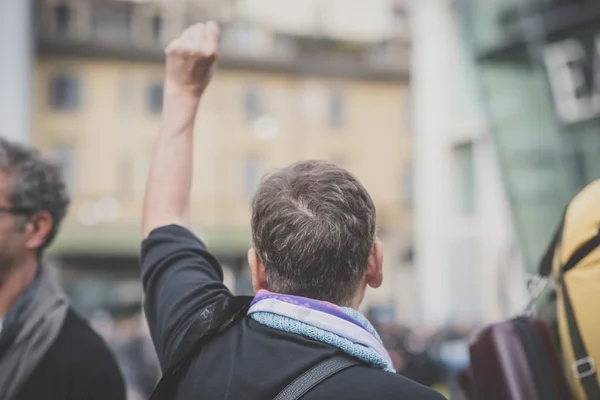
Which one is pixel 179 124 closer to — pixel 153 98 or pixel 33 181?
pixel 33 181

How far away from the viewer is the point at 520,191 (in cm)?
1482

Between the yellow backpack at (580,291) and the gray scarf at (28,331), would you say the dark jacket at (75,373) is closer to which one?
the gray scarf at (28,331)

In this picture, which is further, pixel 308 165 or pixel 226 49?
pixel 226 49

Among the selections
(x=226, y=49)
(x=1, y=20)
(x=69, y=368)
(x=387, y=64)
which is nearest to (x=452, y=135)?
(x=387, y=64)

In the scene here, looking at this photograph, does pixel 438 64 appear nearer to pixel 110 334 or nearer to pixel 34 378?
pixel 110 334

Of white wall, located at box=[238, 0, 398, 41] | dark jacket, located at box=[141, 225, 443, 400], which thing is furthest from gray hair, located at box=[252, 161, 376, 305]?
white wall, located at box=[238, 0, 398, 41]

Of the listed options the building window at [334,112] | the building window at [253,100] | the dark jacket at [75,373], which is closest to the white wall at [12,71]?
the dark jacket at [75,373]

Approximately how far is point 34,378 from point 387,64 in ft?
124

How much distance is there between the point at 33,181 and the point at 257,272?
110cm

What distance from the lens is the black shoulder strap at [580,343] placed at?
182 centimetres

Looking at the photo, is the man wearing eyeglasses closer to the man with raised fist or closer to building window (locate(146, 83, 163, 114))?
the man with raised fist

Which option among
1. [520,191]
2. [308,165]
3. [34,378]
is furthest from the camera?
[520,191]

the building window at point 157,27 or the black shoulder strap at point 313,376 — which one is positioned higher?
the building window at point 157,27

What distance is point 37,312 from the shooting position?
2422 millimetres
